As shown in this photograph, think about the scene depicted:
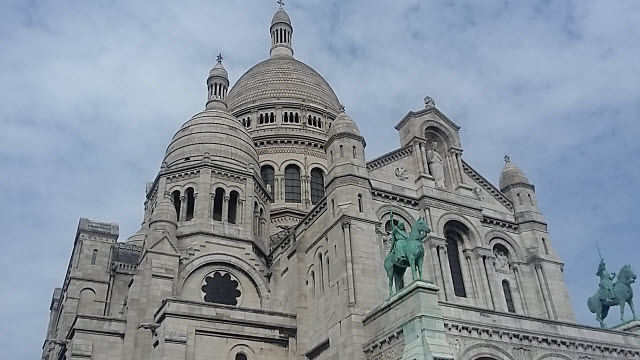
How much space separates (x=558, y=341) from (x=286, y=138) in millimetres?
28523

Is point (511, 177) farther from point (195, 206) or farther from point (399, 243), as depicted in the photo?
point (195, 206)

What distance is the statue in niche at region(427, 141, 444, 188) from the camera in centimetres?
3325

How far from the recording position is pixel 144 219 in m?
42.5

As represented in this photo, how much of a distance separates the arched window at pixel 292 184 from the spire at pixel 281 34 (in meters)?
18.0

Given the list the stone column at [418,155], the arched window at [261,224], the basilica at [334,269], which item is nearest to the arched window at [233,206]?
the basilica at [334,269]

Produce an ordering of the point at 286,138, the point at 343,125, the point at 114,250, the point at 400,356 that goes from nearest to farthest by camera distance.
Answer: the point at 400,356
the point at 343,125
the point at 114,250
the point at 286,138

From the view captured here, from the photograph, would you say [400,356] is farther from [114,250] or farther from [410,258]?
[114,250]

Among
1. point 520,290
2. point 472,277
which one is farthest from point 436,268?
point 520,290

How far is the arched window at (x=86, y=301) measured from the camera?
3534 centimetres

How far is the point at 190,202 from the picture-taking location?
36.2 meters

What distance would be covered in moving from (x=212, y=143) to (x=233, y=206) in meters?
4.59

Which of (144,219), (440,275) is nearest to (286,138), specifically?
(144,219)

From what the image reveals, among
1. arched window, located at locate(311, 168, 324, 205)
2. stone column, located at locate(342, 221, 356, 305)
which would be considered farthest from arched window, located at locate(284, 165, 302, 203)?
stone column, located at locate(342, 221, 356, 305)

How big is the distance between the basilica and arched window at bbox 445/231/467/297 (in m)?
0.07
